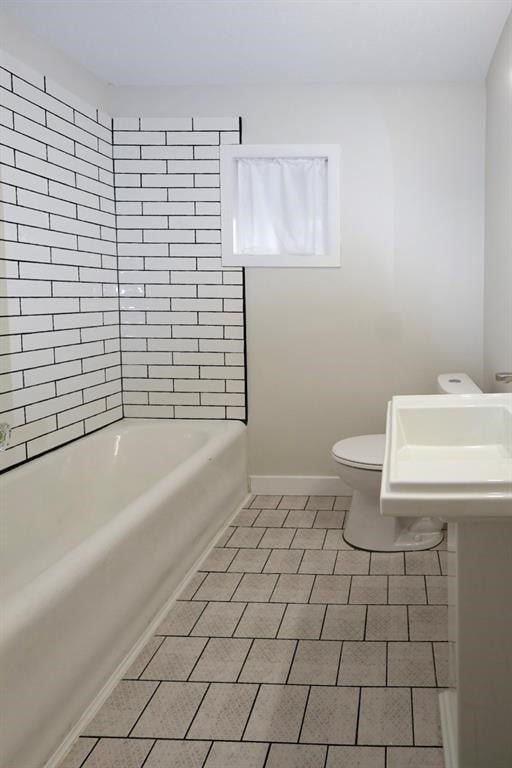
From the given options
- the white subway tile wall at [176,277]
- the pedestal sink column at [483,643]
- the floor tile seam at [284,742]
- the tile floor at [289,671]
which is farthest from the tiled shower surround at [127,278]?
the pedestal sink column at [483,643]

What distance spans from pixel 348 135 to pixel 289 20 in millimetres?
984

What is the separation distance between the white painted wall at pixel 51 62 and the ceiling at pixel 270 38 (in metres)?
0.04

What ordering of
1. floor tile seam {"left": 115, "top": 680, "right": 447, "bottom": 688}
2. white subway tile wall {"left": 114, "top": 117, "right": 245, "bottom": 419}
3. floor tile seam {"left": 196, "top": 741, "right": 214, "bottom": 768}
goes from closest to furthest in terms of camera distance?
1. floor tile seam {"left": 196, "top": 741, "right": 214, "bottom": 768}
2. floor tile seam {"left": 115, "top": 680, "right": 447, "bottom": 688}
3. white subway tile wall {"left": 114, "top": 117, "right": 245, "bottom": 419}

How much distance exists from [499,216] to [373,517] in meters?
1.58

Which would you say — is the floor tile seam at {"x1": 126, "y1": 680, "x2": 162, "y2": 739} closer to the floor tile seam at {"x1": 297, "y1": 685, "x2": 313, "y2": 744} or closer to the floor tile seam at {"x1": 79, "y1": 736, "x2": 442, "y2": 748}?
the floor tile seam at {"x1": 79, "y1": 736, "x2": 442, "y2": 748}

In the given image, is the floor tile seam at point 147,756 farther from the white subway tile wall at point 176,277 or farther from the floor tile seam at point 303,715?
the white subway tile wall at point 176,277

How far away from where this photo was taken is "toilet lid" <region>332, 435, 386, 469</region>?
3279mm

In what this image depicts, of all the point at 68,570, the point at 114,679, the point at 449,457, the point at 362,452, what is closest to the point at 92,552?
the point at 68,570

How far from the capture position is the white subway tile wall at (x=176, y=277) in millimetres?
4121

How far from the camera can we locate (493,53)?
11.7ft

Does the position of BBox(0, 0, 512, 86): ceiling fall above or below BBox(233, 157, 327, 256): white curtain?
above

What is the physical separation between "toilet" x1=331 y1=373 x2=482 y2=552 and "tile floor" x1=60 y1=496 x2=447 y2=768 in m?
0.08

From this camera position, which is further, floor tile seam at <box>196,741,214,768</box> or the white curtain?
the white curtain

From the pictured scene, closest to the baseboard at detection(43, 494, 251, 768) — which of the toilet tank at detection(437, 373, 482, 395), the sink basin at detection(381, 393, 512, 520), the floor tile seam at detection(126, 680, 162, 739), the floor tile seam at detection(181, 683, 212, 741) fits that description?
the floor tile seam at detection(126, 680, 162, 739)
